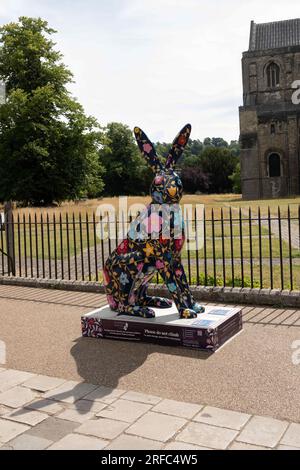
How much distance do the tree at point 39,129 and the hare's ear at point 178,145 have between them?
88.6 feet

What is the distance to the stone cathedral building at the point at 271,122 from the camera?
51.1m

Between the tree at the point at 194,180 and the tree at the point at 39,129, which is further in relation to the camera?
the tree at the point at 194,180

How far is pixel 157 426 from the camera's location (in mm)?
3799

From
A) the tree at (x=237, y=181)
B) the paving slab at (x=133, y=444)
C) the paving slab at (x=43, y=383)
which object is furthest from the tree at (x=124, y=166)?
the paving slab at (x=133, y=444)

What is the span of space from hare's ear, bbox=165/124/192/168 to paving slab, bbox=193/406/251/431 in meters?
3.11

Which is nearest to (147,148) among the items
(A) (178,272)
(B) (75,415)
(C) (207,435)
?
(A) (178,272)

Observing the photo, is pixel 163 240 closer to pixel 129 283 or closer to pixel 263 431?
pixel 129 283

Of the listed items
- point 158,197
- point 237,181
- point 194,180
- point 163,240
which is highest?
point 194,180

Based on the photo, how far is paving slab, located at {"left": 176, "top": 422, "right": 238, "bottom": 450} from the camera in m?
3.51

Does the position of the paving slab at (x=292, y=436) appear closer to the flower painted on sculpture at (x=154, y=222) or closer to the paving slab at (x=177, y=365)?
the paving slab at (x=177, y=365)

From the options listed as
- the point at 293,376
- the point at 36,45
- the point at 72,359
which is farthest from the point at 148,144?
the point at 36,45

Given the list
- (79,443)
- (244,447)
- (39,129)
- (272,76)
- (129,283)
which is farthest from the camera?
(272,76)

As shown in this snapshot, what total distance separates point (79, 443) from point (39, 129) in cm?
3143
